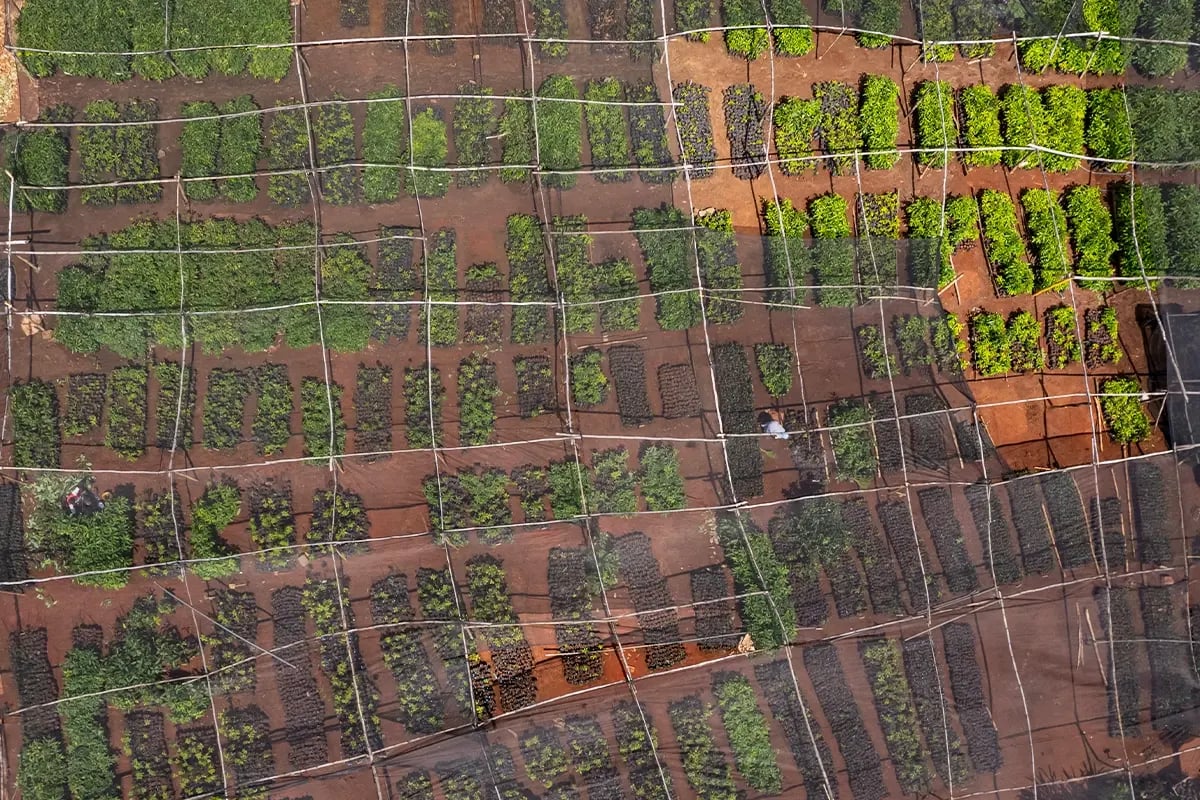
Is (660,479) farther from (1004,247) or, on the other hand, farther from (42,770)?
(42,770)

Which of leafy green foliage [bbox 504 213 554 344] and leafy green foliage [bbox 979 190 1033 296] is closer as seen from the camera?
leafy green foliage [bbox 504 213 554 344]

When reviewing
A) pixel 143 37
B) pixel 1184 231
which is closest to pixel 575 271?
pixel 143 37

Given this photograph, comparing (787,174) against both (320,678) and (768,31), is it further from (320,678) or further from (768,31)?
(320,678)

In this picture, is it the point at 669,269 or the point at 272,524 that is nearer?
the point at 272,524

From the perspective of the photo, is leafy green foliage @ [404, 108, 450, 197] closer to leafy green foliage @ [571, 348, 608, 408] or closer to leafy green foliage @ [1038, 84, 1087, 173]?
leafy green foliage @ [571, 348, 608, 408]

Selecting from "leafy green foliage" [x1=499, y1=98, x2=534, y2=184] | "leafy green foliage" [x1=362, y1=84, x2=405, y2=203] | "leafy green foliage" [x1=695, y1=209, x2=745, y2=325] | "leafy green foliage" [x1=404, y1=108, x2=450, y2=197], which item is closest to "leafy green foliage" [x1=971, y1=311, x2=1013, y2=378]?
"leafy green foliage" [x1=695, y1=209, x2=745, y2=325]

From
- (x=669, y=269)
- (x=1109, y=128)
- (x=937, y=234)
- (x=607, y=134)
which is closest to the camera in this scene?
(x=669, y=269)
